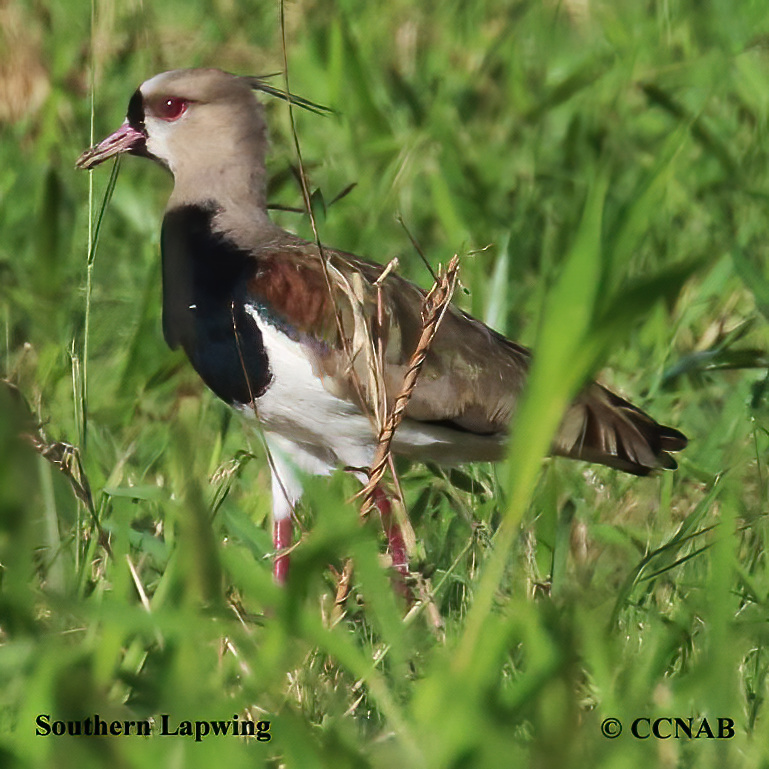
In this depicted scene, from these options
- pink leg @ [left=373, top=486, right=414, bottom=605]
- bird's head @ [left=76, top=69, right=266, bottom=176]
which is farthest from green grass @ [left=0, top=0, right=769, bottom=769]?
bird's head @ [left=76, top=69, right=266, bottom=176]

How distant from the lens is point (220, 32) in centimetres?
611

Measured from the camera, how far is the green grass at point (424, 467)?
1861mm

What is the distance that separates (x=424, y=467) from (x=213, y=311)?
0.80 m

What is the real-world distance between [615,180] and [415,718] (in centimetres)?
354

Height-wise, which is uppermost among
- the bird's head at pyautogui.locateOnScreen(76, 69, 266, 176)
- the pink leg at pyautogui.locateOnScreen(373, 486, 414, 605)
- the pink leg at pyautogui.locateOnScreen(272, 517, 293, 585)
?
the bird's head at pyautogui.locateOnScreen(76, 69, 266, 176)

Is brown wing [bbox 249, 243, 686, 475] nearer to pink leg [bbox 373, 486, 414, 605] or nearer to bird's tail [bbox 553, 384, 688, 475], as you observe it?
bird's tail [bbox 553, 384, 688, 475]

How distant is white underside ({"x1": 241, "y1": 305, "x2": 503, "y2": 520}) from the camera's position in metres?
3.45

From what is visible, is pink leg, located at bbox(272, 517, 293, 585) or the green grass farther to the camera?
pink leg, located at bbox(272, 517, 293, 585)

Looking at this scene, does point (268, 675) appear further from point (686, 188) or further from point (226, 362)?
point (686, 188)

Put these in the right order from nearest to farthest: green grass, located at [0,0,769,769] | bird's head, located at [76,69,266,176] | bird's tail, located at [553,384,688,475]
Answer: green grass, located at [0,0,769,769] < bird's tail, located at [553,384,688,475] < bird's head, located at [76,69,266,176]

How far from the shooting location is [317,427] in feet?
11.5

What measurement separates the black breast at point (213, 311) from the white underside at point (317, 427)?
0.03 meters

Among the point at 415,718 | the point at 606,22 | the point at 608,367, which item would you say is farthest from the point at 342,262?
the point at 606,22

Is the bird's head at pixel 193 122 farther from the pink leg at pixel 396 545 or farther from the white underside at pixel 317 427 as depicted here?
the pink leg at pixel 396 545
